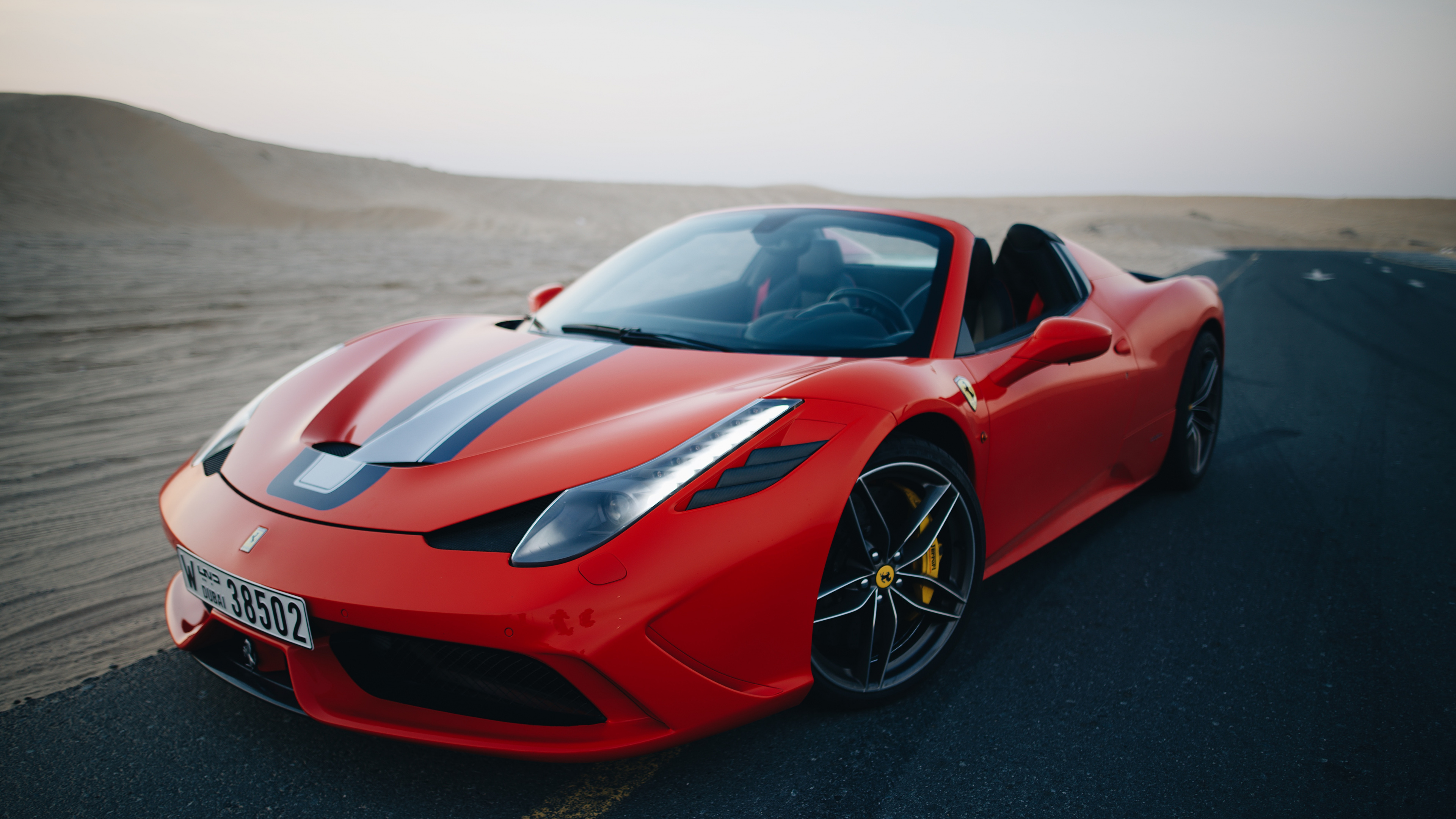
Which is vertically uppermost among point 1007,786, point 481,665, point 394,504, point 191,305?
point 394,504

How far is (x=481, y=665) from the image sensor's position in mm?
1410

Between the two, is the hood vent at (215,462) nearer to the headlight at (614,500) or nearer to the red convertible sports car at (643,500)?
the red convertible sports car at (643,500)

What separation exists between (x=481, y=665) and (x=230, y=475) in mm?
896

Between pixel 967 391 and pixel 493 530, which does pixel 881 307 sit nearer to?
pixel 967 391

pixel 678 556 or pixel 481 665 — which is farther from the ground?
pixel 678 556

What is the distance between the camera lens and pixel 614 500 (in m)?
1.46

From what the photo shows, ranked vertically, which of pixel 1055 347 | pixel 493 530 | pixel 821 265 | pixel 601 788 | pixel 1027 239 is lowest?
pixel 601 788

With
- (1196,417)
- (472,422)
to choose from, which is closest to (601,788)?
(472,422)

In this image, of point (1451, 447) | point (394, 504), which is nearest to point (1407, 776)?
point (394, 504)

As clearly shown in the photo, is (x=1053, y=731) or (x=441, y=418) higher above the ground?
(x=441, y=418)

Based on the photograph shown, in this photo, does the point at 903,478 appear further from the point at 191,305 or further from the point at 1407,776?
the point at 191,305

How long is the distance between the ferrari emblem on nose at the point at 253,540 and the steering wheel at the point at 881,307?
5.35 feet

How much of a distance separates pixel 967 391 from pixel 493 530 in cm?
124

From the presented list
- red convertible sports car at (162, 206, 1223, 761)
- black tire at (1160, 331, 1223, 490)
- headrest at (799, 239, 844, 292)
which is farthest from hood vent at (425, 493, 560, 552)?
black tire at (1160, 331, 1223, 490)
